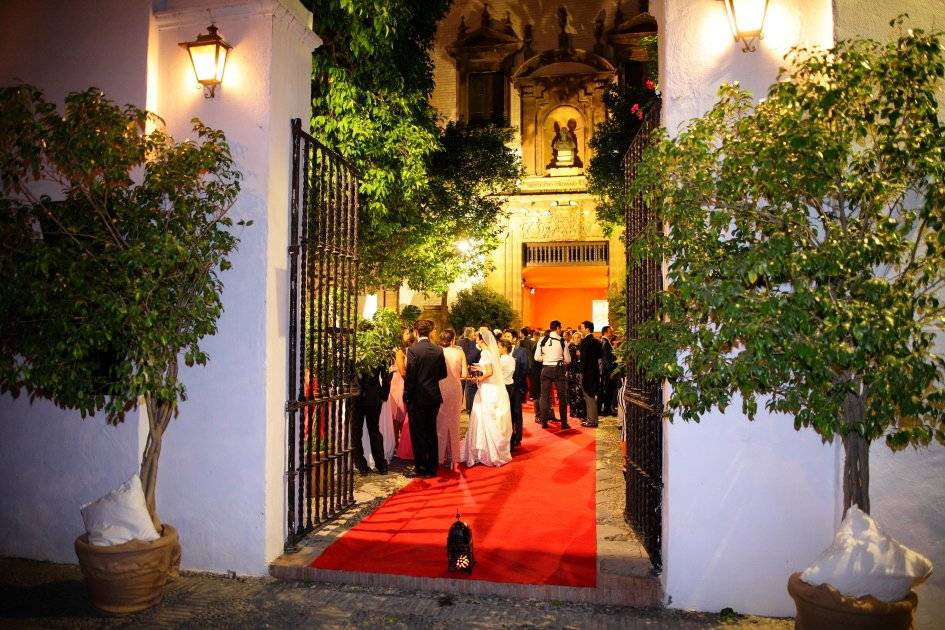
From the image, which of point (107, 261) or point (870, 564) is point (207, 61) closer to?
point (107, 261)

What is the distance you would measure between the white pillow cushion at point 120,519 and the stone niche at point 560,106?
1941 cm

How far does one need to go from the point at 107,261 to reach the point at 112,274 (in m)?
0.13

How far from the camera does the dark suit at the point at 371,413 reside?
27.2 ft

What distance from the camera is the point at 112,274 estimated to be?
4672 millimetres

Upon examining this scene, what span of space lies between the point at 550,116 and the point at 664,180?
19963mm

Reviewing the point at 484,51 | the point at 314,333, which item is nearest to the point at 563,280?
the point at 484,51

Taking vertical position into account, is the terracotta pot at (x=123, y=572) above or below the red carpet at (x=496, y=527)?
above

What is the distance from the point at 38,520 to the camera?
5.64m

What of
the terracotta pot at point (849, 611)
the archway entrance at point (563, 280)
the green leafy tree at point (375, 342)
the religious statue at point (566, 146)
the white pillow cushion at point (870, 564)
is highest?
the religious statue at point (566, 146)

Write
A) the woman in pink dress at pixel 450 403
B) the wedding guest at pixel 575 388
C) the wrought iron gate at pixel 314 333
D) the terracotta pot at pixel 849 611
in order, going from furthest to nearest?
the wedding guest at pixel 575 388
the woman in pink dress at pixel 450 403
the wrought iron gate at pixel 314 333
the terracotta pot at pixel 849 611

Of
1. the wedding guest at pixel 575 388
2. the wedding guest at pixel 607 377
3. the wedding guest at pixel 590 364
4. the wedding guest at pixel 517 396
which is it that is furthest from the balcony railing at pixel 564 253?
the wedding guest at pixel 517 396

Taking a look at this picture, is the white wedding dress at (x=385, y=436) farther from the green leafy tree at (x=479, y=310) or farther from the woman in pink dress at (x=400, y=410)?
the green leafy tree at (x=479, y=310)

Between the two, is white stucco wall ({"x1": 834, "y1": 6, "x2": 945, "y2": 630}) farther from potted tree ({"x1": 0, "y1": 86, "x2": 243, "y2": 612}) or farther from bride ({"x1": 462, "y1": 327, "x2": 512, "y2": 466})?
bride ({"x1": 462, "y1": 327, "x2": 512, "y2": 466})

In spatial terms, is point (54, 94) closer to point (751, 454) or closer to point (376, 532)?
point (376, 532)
